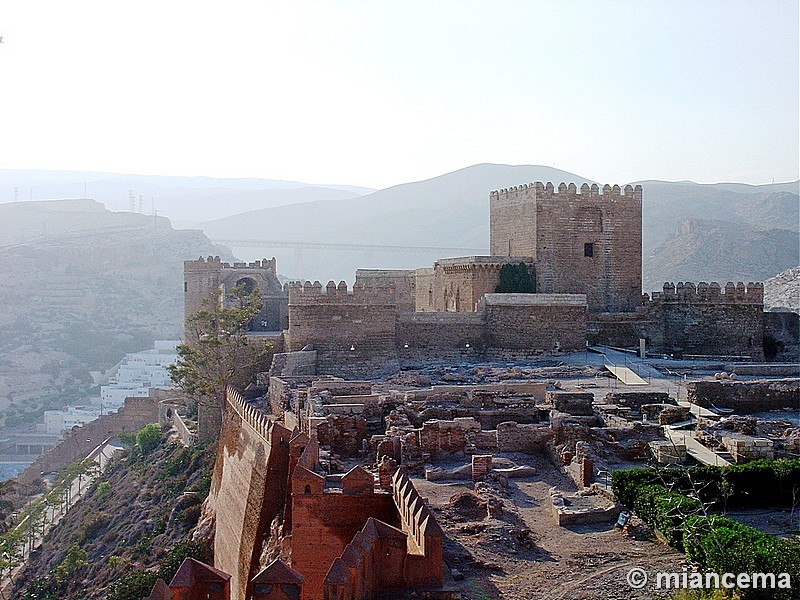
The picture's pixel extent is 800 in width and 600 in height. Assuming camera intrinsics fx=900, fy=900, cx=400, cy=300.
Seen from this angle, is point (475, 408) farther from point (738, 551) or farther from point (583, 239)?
point (583, 239)

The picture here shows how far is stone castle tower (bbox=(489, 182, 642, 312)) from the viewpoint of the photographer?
34.2m

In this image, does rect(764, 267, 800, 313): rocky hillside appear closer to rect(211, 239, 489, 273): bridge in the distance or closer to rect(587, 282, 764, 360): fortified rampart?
rect(587, 282, 764, 360): fortified rampart

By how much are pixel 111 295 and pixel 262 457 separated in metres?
121

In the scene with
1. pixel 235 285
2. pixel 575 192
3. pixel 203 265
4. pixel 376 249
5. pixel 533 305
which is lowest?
pixel 533 305

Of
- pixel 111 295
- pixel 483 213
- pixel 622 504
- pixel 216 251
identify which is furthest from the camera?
pixel 483 213

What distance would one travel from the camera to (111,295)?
132m

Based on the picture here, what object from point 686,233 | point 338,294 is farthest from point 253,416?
point 686,233

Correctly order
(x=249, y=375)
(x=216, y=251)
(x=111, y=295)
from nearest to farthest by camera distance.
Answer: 1. (x=249, y=375)
2. (x=111, y=295)
3. (x=216, y=251)

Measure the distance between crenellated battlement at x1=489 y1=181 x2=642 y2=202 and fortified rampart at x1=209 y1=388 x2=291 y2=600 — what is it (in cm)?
1638

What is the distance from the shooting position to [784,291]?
194ft

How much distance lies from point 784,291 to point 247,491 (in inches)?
1981

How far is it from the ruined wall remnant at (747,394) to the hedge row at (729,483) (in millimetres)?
7352

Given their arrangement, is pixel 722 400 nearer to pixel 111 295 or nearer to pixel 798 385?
pixel 798 385

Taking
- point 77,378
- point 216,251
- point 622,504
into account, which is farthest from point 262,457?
point 216,251
